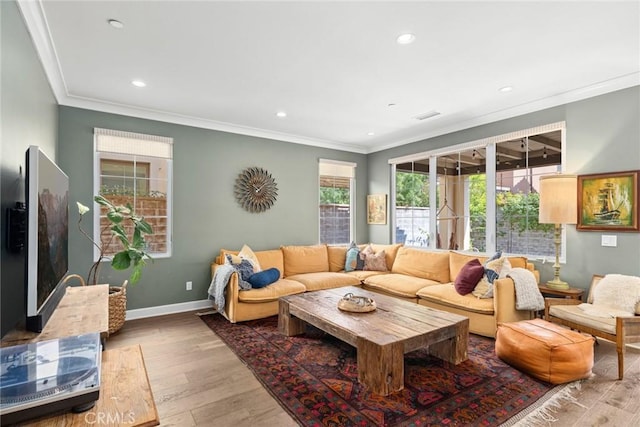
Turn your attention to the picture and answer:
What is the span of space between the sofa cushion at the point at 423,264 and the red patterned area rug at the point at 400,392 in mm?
1266

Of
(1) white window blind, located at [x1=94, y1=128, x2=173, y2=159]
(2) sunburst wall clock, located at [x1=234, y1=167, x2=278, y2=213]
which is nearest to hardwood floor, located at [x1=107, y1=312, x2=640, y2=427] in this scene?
(2) sunburst wall clock, located at [x1=234, y1=167, x2=278, y2=213]

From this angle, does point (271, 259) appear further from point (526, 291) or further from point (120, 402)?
point (120, 402)

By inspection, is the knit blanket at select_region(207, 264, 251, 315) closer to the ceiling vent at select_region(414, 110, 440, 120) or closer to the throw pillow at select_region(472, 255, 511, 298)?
the throw pillow at select_region(472, 255, 511, 298)

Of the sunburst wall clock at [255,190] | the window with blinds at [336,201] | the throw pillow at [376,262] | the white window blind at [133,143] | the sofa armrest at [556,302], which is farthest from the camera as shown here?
the window with blinds at [336,201]

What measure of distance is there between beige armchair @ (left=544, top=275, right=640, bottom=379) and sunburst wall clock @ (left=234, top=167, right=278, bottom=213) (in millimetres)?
3824

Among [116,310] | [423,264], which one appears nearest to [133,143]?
[116,310]

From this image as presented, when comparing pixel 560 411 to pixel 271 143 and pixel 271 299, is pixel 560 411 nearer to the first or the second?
pixel 271 299

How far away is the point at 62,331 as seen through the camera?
159 centimetres

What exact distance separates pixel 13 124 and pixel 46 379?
5.08 ft

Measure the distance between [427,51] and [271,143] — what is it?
3.06 metres

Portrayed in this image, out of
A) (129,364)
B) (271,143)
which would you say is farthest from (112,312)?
(271,143)

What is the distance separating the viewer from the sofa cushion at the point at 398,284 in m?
4.12

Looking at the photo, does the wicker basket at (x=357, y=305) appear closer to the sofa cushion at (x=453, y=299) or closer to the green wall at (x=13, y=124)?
the sofa cushion at (x=453, y=299)

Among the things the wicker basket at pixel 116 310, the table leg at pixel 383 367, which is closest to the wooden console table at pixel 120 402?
the table leg at pixel 383 367
